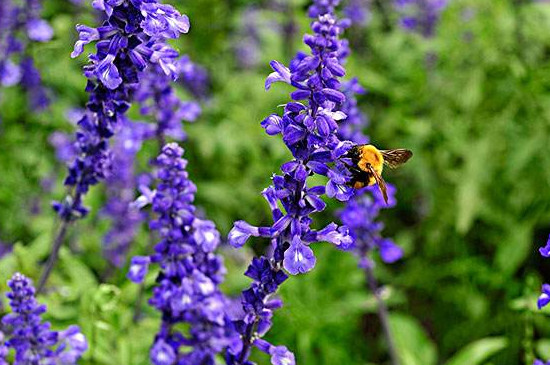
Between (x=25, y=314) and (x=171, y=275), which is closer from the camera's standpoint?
(x=25, y=314)

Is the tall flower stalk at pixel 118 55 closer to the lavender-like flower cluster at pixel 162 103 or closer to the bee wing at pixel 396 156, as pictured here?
the lavender-like flower cluster at pixel 162 103

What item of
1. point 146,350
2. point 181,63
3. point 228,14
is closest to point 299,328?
point 146,350

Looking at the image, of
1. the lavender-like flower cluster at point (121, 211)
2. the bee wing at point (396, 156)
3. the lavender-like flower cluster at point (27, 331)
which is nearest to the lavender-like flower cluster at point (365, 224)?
the bee wing at point (396, 156)

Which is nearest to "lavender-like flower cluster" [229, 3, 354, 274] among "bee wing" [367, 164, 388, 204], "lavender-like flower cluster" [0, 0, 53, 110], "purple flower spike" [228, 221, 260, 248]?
"purple flower spike" [228, 221, 260, 248]

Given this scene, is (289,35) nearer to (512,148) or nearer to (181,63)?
(512,148)

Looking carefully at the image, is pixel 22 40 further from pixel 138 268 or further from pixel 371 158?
pixel 371 158

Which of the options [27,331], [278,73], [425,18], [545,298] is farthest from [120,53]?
[425,18]
